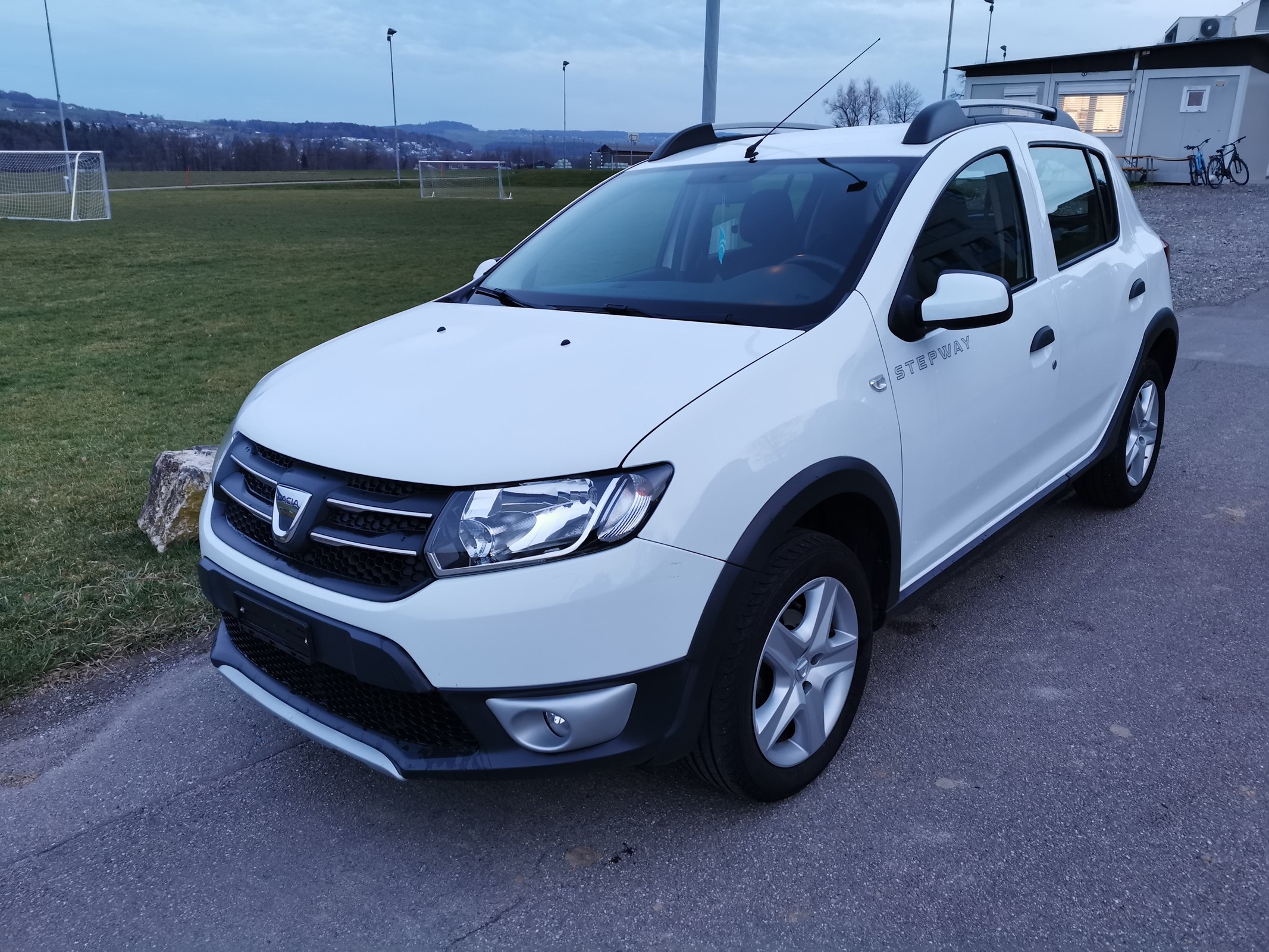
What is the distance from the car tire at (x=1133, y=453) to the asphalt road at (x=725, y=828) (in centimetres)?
111

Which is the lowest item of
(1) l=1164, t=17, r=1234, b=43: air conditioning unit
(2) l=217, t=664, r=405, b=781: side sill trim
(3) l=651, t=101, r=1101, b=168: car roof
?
(2) l=217, t=664, r=405, b=781: side sill trim

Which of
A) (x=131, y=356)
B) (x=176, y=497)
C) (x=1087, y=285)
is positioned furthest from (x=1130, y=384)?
(x=131, y=356)

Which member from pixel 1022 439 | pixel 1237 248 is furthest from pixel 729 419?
pixel 1237 248

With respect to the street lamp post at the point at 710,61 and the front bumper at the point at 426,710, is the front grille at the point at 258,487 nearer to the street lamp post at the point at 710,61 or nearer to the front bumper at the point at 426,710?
the front bumper at the point at 426,710

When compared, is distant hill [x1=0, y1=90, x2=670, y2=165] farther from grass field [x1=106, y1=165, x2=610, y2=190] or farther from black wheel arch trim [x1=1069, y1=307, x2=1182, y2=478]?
black wheel arch trim [x1=1069, y1=307, x2=1182, y2=478]

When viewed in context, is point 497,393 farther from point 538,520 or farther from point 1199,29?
point 1199,29

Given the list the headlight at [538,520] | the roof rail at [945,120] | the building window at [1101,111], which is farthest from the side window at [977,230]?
the building window at [1101,111]

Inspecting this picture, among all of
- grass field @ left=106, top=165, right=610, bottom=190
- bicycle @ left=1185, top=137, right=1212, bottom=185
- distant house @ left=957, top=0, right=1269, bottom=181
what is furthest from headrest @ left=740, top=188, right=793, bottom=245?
grass field @ left=106, top=165, right=610, bottom=190

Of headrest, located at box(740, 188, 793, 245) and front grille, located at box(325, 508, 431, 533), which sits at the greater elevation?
headrest, located at box(740, 188, 793, 245)

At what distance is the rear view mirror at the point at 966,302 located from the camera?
2.79 metres

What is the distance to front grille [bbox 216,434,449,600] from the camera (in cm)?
225

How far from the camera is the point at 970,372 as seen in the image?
315 cm

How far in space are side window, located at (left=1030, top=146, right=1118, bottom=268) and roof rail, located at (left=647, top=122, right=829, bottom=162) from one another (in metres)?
0.90

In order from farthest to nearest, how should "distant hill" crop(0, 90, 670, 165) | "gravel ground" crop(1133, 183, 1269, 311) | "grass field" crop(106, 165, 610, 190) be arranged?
"distant hill" crop(0, 90, 670, 165)
"grass field" crop(106, 165, 610, 190)
"gravel ground" crop(1133, 183, 1269, 311)
